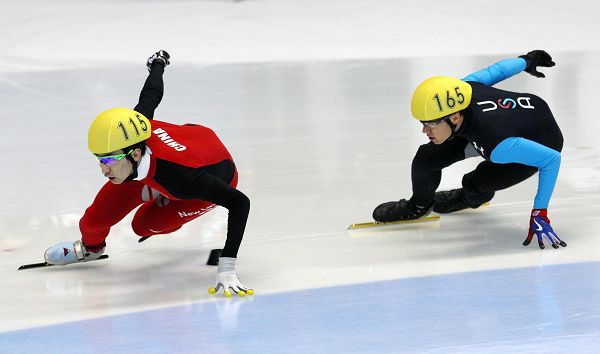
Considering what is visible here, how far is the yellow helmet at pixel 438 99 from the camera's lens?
443 centimetres

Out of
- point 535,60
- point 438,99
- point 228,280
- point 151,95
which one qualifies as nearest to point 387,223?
point 438,99

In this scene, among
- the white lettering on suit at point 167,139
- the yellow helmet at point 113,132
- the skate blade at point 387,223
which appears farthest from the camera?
the skate blade at point 387,223

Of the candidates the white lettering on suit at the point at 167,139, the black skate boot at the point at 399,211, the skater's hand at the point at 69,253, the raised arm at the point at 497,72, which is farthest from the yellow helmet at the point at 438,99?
the skater's hand at the point at 69,253

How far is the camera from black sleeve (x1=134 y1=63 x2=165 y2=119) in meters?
4.54

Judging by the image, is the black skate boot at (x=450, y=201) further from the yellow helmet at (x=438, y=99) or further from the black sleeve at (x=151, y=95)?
the black sleeve at (x=151, y=95)

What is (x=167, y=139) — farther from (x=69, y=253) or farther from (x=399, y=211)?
(x=399, y=211)

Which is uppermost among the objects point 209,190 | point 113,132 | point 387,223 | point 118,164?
point 113,132

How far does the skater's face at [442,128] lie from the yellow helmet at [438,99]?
0.05 metres

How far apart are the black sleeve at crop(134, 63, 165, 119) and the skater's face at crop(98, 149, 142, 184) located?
506 millimetres

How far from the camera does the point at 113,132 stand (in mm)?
3930

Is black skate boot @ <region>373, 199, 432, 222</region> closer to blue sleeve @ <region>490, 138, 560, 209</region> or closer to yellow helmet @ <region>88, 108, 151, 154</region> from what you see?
blue sleeve @ <region>490, 138, 560, 209</region>

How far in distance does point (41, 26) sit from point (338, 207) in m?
7.52

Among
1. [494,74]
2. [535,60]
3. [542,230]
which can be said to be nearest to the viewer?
[542,230]

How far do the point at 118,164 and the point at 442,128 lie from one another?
4.90ft
